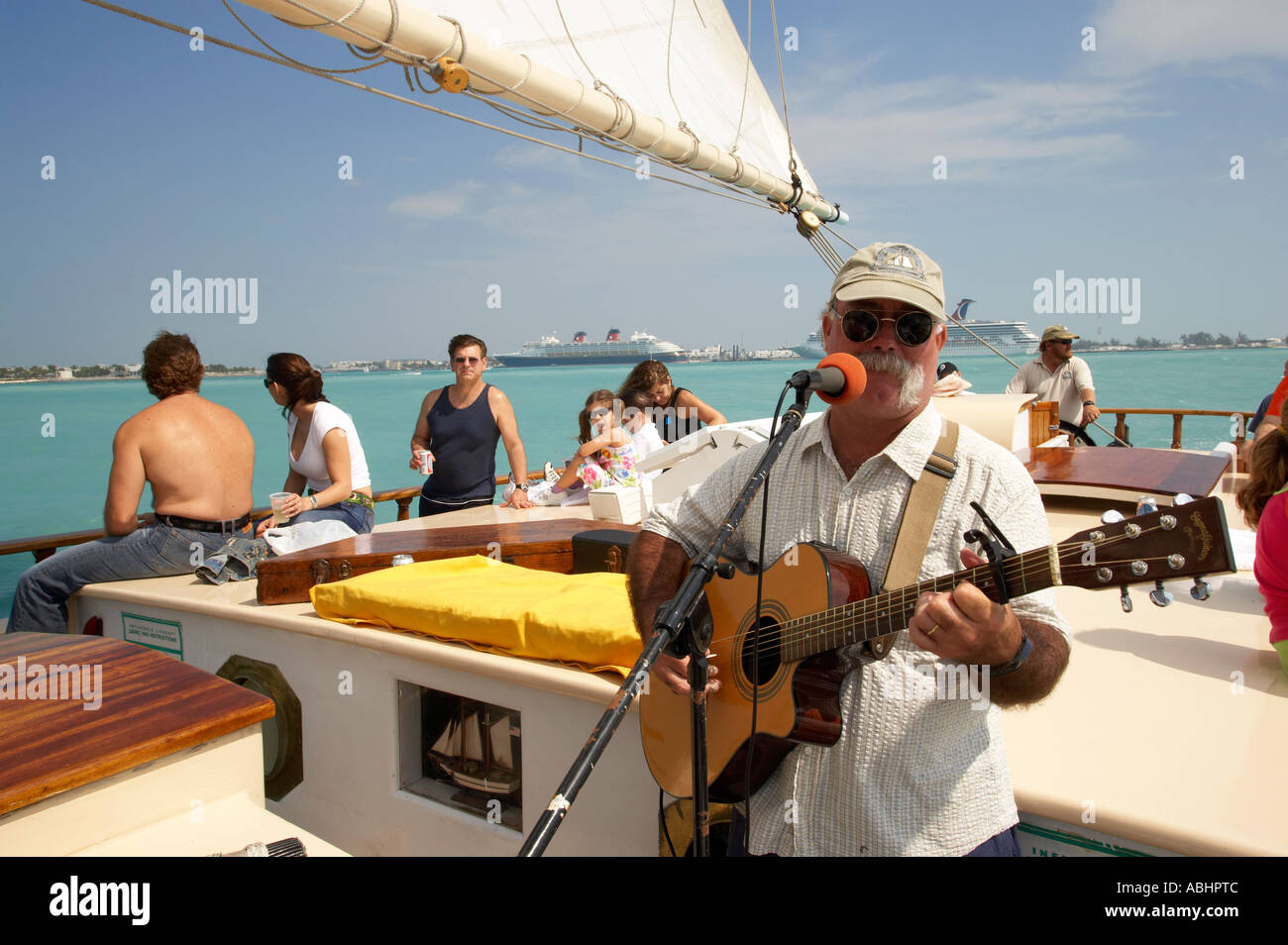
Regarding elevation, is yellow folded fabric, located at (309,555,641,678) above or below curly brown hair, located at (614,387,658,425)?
below

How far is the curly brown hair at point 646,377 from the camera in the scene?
624 centimetres

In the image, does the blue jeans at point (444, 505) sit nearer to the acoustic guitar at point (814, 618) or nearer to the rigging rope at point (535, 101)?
the rigging rope at point (535, 101)

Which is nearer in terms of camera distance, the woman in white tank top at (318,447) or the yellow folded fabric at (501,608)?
the yellow folded fabric at (501,608)

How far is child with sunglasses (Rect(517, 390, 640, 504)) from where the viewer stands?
16.7ft

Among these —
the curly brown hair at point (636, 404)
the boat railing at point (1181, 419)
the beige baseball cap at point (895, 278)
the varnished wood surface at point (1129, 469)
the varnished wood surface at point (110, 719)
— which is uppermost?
the beige baseball cap at point (895, 278)

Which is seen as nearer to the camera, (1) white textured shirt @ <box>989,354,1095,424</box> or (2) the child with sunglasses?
(2) the child with sunglasses

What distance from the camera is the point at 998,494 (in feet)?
5.03

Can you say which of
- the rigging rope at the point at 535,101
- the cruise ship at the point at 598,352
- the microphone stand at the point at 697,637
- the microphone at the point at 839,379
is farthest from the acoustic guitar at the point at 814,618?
the cruise ship at the point at 598,352

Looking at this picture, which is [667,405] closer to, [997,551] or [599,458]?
[599,458]

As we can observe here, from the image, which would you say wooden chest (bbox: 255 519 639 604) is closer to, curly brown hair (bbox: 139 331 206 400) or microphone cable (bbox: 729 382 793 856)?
curly brown hair (bbox: 139 331 206 400)

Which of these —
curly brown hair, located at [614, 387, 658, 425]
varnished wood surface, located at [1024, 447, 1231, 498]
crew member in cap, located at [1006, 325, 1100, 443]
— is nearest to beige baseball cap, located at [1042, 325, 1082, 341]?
crew member in cap, located at [1006, 325, 1100, 443]

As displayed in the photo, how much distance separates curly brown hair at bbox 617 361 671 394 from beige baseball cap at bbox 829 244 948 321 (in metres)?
4.55

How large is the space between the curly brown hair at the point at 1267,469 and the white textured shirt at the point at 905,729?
165 centimetres
